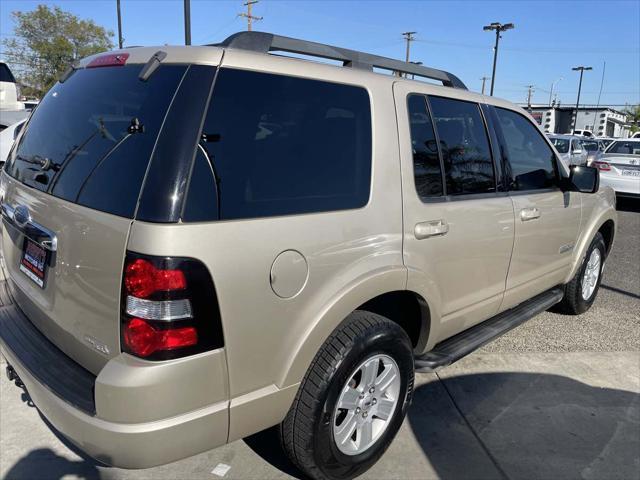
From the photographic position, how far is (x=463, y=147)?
307cm

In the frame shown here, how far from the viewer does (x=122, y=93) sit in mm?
2117

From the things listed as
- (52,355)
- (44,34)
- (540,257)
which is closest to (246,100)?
(52,355)

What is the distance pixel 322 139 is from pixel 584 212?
9.77 feet

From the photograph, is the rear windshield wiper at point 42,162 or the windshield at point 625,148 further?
the windshield at point 625,148

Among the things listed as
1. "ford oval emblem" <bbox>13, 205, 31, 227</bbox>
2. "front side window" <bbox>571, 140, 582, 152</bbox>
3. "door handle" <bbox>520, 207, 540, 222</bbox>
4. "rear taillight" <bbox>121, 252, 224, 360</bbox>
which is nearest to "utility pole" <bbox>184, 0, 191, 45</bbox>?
"door handle" <bbox>520, 207, 540, 222</bbox>

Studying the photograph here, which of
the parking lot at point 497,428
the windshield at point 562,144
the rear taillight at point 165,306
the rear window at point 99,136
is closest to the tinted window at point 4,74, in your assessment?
the parking lot at point 497,428

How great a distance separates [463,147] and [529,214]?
0.79 metres

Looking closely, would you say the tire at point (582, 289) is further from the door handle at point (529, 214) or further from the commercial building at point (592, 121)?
the commercial building at point (592, 121)

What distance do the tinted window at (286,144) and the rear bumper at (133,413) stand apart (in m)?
0.62

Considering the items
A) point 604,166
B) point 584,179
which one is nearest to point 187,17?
point 604,166

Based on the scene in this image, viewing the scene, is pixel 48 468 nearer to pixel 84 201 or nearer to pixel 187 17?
pixel 84 201

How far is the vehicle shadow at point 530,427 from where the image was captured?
8.96 feet

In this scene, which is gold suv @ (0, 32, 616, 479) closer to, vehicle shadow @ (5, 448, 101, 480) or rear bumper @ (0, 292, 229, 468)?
rear bumper @ (0, 292, 229, 468)

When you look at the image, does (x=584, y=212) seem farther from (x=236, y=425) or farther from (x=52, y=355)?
Result: (x=52, y=355)
